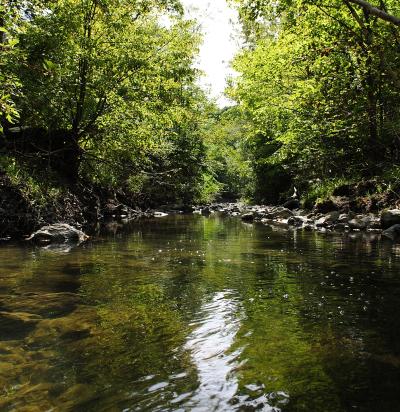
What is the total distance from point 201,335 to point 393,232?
10545 millimetres

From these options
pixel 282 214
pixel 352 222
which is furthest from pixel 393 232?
pixel 282 214

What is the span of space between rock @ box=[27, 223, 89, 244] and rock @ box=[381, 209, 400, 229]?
10147 millimetres

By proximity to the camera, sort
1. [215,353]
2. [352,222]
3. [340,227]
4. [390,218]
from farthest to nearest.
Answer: [340,227], [352,222], [390,218], [215,353]

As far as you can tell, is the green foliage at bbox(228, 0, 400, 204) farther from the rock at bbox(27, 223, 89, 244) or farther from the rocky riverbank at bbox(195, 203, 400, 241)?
the rock at bbox(27, 223, 89, 244)

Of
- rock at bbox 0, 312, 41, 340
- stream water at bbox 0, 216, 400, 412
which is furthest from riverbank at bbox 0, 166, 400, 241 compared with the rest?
rock at bbox 0, 312, 41, 340

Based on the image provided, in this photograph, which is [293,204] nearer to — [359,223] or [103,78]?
[359,223]

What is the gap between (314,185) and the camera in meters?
23.8

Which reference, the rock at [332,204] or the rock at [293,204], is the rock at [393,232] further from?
the rock at [293,204]

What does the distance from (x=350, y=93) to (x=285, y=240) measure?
501 cm

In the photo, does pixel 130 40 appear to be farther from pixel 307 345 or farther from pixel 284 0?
pixel 307 345

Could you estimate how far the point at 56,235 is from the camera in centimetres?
1313

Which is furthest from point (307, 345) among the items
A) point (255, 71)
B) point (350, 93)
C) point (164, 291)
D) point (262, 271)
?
point (255, 71)

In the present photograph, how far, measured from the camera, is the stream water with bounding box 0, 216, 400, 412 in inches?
135

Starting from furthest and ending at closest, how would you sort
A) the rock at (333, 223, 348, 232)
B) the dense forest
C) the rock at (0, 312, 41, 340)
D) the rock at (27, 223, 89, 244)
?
the rock at (333, 223, 348, 232)
the dense forest
the rock at (27, 223, 89, 244)
the rock at (0, 312, 41, 340)
